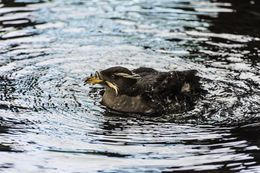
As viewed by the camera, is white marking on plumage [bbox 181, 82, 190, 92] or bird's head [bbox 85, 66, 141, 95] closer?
bird's head [bbox 85, 66, 141, 95]

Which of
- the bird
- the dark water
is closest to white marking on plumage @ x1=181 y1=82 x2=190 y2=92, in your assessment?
the bird

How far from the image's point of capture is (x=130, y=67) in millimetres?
10242

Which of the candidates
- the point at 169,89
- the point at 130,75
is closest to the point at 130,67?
the point at 130,75

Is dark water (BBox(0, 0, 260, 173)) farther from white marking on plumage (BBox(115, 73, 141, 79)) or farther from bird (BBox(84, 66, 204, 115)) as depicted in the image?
white marking on plumage (BBox(115, 73, 141, 79))

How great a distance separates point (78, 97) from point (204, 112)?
2.21m

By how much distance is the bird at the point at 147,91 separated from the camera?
27.6 feet

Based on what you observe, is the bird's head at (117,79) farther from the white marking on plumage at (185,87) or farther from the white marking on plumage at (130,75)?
the white marking on plumage at (185,87)

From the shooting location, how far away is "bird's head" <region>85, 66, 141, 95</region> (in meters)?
8.59

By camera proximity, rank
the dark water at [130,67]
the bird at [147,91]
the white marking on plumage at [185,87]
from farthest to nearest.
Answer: the white marking on plumage at [185,87] → the bird at [147,91] → the dark water at [130,67]

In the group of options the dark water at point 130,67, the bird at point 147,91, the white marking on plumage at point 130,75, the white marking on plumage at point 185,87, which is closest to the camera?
the dark water at point 130,67

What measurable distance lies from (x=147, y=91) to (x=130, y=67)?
1.85 metres

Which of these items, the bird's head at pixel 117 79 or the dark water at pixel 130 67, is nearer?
the dark water at pixel 130 67

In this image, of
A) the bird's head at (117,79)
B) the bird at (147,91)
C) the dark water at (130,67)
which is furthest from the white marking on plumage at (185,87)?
the bird's head at (117,79)

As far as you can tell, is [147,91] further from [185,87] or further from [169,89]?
[185,87]
